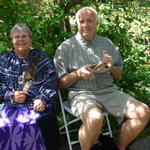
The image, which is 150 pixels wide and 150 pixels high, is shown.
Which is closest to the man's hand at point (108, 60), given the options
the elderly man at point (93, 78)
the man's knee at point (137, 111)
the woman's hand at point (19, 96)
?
the elderly man at point (93, 78)

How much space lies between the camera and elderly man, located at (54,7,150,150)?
3.38 metres

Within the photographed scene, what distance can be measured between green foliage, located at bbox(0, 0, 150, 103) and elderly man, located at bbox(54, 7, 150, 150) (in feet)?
1.73

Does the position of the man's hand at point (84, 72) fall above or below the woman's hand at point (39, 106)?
above

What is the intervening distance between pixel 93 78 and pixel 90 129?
73cm

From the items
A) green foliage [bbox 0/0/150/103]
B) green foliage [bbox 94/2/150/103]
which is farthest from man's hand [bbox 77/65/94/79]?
green foliage [bbox 94/2/150/103]

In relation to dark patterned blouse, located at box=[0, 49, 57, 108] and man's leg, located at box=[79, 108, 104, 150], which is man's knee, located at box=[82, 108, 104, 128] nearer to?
man's leg, located at box=[79, 108, 104, 150]

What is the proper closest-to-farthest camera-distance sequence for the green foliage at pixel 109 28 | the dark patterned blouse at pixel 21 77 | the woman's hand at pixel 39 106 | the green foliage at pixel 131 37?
the woman's hand at pixel 39 106, the dark patterned blouse at pixel 21 77, the green foliage at pixel 109 28, the green foliage at pixel 131 37

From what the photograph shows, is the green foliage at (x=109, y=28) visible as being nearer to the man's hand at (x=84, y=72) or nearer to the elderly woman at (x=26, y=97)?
the elderly woman at (x=26, y=97)

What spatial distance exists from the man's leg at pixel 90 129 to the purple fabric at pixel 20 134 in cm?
45

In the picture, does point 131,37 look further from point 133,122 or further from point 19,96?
point 19,96

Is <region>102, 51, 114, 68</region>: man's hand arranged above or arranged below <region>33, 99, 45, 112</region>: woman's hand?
above

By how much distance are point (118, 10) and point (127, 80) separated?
108 centimetres

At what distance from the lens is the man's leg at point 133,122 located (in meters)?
3.33

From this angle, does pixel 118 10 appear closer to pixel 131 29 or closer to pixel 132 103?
pixel 131 29
